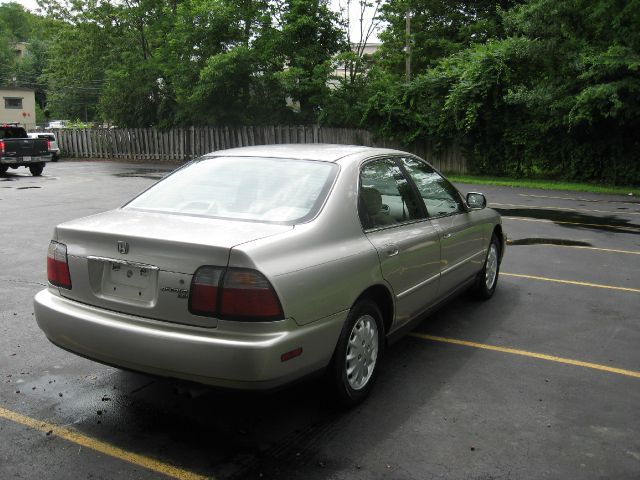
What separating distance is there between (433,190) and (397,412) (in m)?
2.17

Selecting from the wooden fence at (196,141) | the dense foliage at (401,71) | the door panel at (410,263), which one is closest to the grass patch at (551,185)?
the dense foliage at (401,71)

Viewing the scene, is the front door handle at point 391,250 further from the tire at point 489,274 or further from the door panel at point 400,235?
the tire at point 489,274

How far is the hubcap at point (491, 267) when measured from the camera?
6363mm

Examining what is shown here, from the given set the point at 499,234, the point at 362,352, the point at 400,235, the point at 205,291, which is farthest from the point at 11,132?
the point at 205,291

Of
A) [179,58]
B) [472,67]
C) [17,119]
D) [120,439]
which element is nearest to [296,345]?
[120,439]

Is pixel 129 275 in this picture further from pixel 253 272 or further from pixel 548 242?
pixel 548 242

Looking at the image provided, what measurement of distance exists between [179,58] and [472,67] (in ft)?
47.0

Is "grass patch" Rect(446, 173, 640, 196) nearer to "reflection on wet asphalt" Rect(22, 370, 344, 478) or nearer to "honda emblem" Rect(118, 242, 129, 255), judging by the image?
"reflection on wet asphalt" Rect(22, 370, 344, 478)

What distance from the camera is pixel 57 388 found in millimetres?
4141

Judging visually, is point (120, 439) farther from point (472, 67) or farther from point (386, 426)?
point (472, 67)

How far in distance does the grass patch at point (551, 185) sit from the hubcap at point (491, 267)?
14026 mm

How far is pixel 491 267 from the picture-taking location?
6500mm

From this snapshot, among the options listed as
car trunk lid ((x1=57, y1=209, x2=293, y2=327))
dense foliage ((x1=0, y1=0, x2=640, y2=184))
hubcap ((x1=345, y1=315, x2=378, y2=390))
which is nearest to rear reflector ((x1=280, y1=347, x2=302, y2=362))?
car trunk lid ((x1=57, y1=209, x2=293, y2=327))

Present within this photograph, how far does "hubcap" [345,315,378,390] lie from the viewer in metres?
3.84
